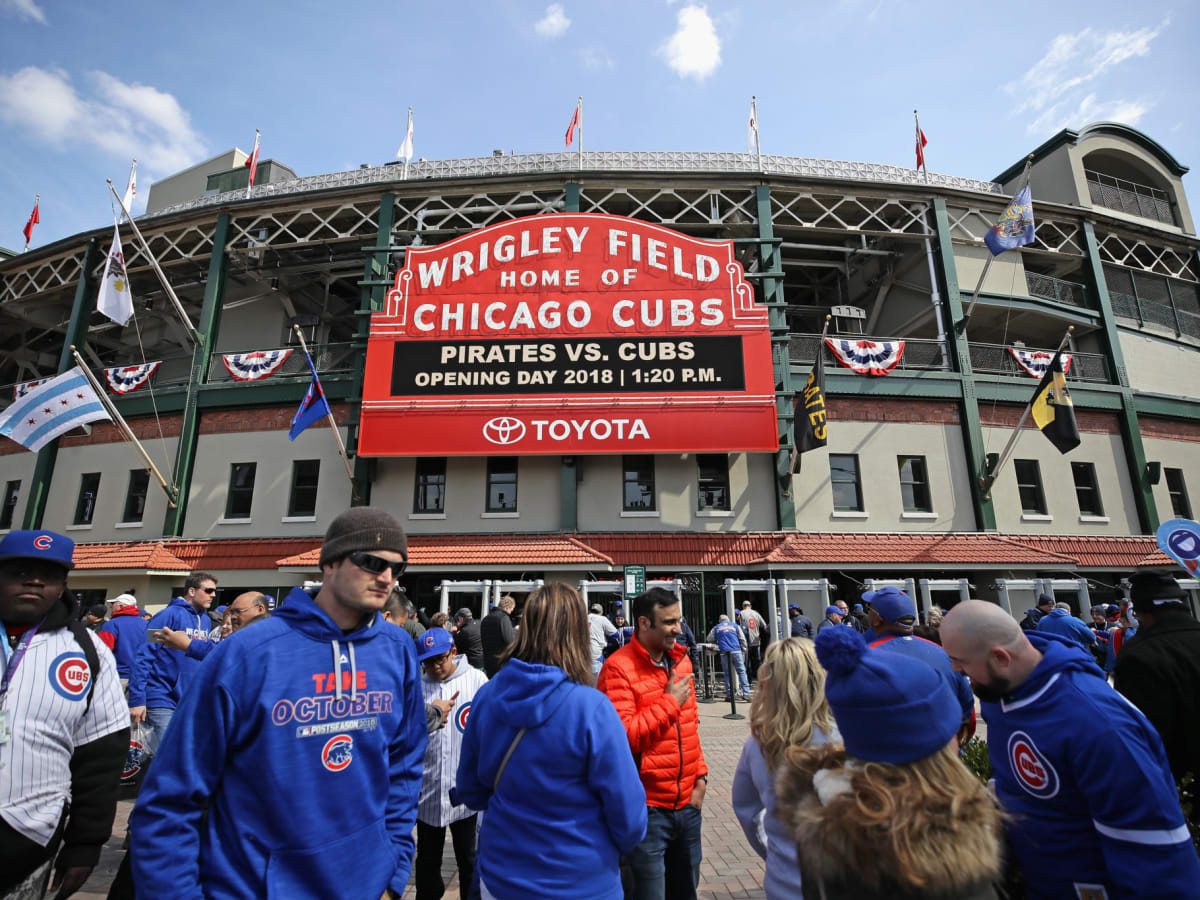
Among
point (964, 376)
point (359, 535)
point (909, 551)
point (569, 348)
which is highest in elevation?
point (569, 348)

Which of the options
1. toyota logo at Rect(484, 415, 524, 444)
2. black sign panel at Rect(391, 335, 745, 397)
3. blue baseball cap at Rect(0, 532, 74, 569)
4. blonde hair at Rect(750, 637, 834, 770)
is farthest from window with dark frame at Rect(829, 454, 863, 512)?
blue baseball cap at Rect(0, 532, 74, 569)

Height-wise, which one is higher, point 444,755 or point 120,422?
point 120,422

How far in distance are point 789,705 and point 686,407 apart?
14279mm

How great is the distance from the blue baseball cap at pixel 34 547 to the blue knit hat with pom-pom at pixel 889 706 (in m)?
3.12

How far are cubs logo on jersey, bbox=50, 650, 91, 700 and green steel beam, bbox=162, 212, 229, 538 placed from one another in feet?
62.3

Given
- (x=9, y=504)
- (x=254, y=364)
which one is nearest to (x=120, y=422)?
(x=254, y=364)

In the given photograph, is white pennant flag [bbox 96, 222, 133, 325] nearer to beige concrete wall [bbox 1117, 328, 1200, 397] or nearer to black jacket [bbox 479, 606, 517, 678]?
black jacket [bbox 479, 606, 517, 678]

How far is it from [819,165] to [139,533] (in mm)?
24757

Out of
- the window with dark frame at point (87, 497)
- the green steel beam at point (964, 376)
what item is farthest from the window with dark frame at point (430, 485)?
the green steel beam at point (964, 376)

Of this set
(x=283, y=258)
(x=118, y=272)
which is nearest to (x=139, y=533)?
(x=118, y=272)

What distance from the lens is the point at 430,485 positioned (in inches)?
724

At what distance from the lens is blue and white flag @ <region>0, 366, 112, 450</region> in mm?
15148

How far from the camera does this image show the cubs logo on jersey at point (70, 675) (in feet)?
9.05

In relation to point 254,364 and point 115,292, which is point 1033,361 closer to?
point 254,364
